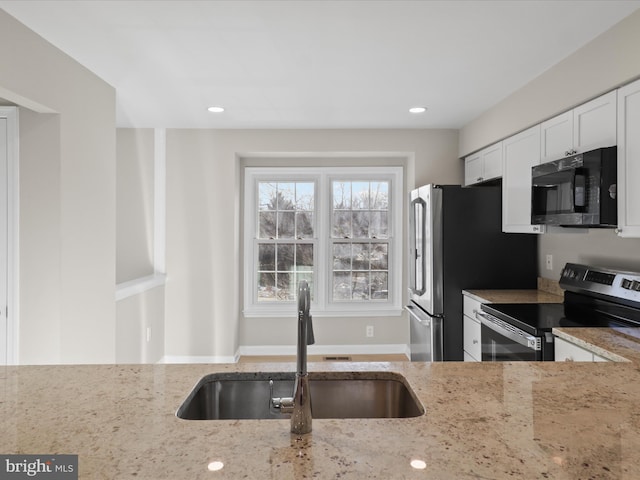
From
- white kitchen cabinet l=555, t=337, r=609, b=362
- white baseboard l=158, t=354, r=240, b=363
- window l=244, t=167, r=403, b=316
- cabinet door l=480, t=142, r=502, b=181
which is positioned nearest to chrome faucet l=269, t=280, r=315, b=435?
white kitchen cabinet l=555, t=337, r=609, b=362

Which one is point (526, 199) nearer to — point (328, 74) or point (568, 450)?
point (328, 74)

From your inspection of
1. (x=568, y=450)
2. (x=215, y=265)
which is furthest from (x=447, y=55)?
(x=215, y=265)

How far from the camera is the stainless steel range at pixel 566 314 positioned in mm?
2217

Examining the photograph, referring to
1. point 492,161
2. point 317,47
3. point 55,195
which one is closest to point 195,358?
point 55,195

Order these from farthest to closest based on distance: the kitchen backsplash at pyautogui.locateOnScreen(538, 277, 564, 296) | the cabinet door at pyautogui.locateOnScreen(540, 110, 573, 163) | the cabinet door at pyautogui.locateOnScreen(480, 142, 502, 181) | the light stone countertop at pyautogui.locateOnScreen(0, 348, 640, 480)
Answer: the cabinet door at pyautogui.locateOnScreen(480, 142, 502, 181) < the kitchen backsplash at pyautogui.locateOnScreen(538, 277, 564, 296) < the cabinet door at pyautogui.locateOnScreen(540, 110, 573, 163) < the light stone countertop at pyautogui.locateOnScreen(0, 348, 640, 480)

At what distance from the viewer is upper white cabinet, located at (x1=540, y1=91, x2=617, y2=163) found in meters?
2.24

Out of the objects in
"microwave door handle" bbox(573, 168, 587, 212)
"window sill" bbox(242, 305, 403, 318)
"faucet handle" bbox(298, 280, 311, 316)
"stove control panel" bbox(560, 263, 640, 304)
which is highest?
"microwave door handle" bbox(573, 168, 587, 212)

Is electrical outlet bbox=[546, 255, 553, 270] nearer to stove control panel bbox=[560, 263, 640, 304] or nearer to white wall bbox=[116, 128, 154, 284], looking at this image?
stove control panel bbox=[560, 263, 640, 304]

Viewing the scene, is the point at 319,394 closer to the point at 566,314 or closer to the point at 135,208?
the point at 566,314

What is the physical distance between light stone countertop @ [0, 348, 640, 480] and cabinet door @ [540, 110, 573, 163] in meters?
1.80

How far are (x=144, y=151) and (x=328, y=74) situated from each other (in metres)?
2.41

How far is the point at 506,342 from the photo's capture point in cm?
252

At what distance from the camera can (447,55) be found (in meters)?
2.56

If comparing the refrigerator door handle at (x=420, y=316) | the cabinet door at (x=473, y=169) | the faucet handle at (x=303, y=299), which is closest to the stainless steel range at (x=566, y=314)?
the refrigerator door handle at (x=420, y=316)
